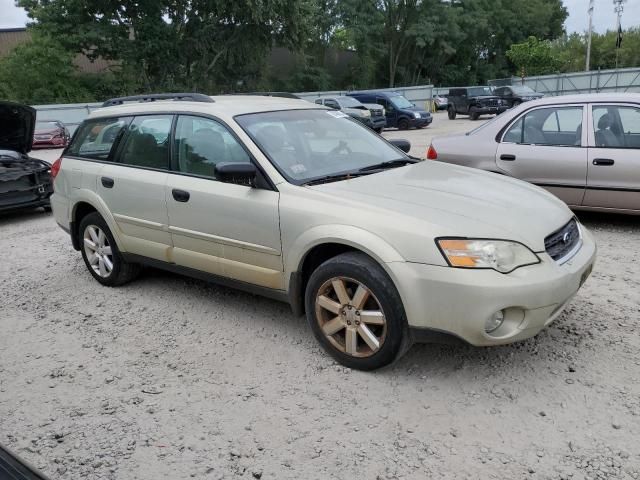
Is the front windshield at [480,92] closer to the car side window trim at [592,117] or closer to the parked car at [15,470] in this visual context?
the car side window trim at [592,117]

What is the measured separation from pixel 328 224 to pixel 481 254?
0.89 m

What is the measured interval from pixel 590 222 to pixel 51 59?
108ft

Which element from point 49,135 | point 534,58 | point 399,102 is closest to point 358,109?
point 399,102

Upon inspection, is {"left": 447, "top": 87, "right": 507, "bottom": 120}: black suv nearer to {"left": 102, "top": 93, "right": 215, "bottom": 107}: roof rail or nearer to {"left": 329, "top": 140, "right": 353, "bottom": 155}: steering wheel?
{"left": 102, "top": 93, "right": 215, "bottom": 107}: roof rail

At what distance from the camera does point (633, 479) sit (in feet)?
7.75

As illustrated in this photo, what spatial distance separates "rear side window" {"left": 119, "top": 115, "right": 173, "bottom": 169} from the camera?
14.3 feet

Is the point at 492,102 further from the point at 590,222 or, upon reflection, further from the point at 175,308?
the point at 175,308

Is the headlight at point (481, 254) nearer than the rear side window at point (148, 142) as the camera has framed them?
Yes

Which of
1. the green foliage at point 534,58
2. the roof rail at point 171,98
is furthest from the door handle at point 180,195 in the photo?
the green foliage at point 534,58

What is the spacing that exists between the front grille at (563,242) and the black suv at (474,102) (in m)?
24.8

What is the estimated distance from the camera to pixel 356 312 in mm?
3213

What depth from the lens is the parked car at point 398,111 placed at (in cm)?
2375

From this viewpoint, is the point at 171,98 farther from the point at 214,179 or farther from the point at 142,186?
the point at 214,179

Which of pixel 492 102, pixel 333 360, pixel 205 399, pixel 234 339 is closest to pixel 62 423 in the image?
pixel 205 399
